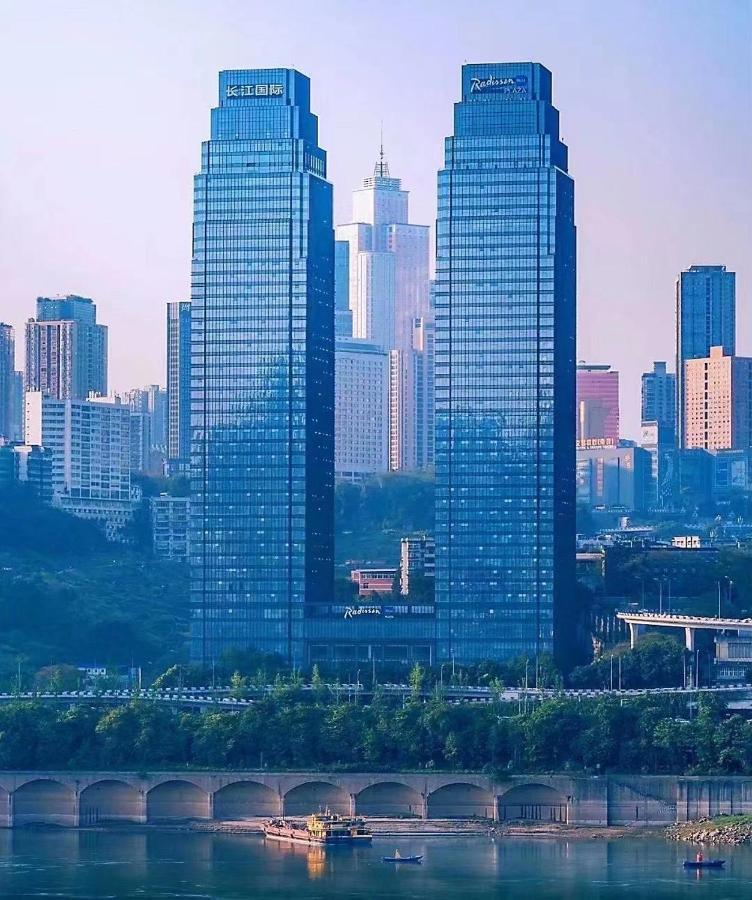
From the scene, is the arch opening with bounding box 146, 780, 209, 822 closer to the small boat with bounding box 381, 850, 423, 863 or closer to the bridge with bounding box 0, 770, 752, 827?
the bridge with bounding box 0, 770, 752, 827

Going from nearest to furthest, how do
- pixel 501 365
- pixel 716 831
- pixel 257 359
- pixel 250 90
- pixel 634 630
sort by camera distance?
pixel 716 831
pixel 501 365
pixel 257 359
pixel 250 90
pixel 634 630

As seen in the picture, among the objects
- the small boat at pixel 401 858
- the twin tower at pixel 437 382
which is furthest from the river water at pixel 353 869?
the twin tower at pixel 437 382

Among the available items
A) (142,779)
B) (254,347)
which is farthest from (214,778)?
(254,347)

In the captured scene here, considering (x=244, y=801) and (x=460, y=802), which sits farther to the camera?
(x=244, y=801)

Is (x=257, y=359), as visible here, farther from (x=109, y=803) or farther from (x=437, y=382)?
(x=109, y=803)

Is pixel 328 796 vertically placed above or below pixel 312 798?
above

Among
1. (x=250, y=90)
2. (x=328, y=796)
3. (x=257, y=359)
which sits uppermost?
(x=250, y=90)

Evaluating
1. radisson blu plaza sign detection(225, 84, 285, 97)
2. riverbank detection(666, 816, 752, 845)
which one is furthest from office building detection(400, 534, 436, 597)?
riverbank detection(666, 816, 752, 845)

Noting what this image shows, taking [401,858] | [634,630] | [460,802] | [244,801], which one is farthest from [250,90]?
[401,858]
